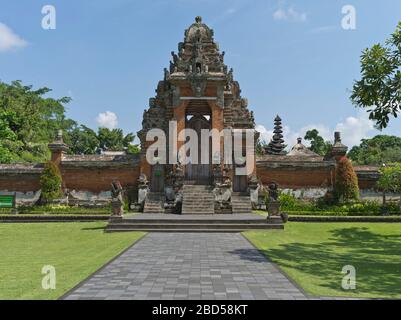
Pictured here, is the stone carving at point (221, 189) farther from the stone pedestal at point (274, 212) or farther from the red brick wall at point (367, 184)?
the red brick wall at point (367, 184)

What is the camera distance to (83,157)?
981 inches

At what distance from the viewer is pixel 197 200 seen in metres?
21.0

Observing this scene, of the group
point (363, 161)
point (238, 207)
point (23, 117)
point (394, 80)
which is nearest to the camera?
point (394, 80)

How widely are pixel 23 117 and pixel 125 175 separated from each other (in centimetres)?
1718

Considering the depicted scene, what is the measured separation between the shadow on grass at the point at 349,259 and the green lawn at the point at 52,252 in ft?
13.2

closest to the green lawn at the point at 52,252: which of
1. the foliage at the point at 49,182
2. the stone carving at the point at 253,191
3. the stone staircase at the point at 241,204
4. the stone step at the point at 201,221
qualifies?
the stone step at the point at 201,221

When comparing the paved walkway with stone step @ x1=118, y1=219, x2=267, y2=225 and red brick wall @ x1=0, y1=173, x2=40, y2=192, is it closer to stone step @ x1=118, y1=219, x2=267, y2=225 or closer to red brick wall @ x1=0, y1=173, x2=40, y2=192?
stone step @ x1=118, y1=219, x2=267, y2=225

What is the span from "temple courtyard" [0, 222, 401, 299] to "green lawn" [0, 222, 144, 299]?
21 millimetres

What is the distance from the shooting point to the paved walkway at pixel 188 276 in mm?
6348

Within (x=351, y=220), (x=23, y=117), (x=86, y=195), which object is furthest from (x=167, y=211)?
(x=23, y=117)

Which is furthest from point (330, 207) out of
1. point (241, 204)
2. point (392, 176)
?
point (241, 204)

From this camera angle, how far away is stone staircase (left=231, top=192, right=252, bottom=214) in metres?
21.0
